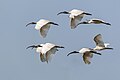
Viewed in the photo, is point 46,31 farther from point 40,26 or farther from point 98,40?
point 98,40

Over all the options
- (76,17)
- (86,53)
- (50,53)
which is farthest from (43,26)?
(86,53)

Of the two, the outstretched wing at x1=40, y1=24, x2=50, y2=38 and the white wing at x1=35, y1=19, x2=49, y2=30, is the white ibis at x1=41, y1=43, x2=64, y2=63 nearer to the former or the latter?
the outstretched wing at x1=40, y1=24, x2=50, y2=38

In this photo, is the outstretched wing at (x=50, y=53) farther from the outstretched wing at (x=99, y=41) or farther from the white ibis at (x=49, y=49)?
the outstretched wing at (x=99, y=41)

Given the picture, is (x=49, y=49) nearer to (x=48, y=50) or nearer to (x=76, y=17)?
(x=48, y=50)

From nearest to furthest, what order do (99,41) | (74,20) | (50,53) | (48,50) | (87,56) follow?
(50,53) < (48,50) < (74,20) < (87,56) < (99,41)

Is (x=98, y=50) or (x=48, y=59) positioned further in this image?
(x=98, y=50)

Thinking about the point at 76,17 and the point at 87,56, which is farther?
the point at 87,56

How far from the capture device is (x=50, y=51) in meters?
22.5

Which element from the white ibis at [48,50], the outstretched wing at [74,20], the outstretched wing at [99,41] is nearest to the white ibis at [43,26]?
the white ibis at [48,50]

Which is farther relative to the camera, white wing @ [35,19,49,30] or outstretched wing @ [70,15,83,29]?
outstretched wing @ [70,15,83,29]

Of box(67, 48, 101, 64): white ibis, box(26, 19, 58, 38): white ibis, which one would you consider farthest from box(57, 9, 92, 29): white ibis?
box(67, 48, 101, 64): white ibis

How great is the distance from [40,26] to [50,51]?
89cm

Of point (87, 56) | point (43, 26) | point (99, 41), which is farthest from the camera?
point (99, 41)

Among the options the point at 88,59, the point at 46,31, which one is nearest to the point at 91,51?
the point at 88,59
